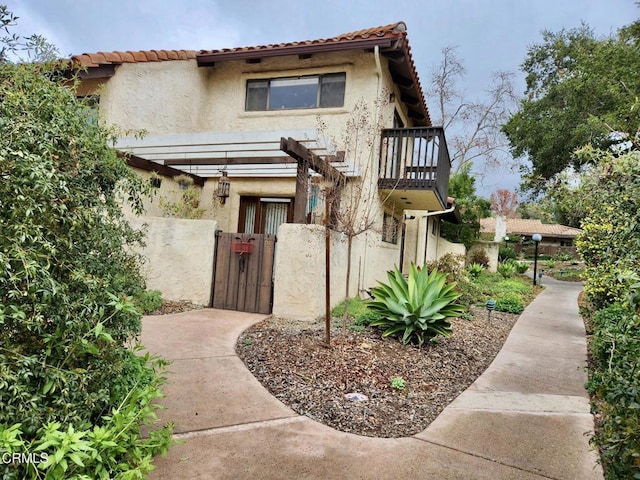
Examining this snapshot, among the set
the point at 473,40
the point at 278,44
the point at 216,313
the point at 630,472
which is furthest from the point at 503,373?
the point at 473,40

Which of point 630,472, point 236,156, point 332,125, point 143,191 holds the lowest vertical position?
point 630,472

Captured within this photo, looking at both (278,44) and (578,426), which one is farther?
(278,44)

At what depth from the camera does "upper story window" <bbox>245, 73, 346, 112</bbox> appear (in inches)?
383

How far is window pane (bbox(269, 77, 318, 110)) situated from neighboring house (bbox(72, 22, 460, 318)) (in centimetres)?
3

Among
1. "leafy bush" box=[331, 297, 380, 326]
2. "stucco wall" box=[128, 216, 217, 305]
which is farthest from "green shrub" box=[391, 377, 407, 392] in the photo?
"stucco wall" box=[128, 216, 217, 305]

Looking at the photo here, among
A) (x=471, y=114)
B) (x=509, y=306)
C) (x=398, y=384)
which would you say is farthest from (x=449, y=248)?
→ (x=398, y=384)

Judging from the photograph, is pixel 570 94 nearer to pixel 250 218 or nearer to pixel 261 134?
pixel 250 218

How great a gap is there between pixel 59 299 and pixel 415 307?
4.86 m

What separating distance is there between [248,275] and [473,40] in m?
25.8

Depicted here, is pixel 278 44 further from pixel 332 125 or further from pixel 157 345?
pixel 157 345

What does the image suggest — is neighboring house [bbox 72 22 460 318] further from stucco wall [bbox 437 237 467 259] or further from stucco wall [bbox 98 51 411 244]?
stucco wall [bbox 437 237 467 259]

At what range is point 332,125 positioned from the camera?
957 centimetres

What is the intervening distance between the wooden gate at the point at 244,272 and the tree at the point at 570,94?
41.7 feet

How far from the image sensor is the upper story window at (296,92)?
9.72 meters
